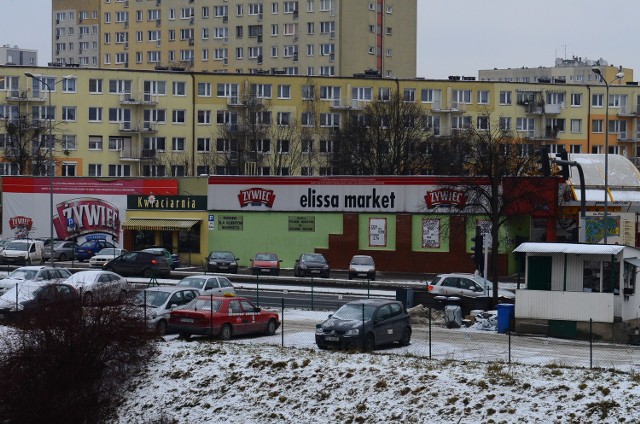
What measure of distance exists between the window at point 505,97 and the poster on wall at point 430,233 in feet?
132

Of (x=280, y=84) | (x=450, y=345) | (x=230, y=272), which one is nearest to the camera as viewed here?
(x=450, y=345)

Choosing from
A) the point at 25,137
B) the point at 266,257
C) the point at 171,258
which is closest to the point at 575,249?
the point at 266,257

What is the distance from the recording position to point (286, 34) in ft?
418

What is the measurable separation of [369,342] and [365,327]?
47cm

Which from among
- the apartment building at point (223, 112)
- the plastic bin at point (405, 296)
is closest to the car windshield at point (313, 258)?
the plastic bin at point (405, 296)

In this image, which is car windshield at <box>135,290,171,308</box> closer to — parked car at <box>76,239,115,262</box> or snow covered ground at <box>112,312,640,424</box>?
snow covered ground at <box>112,312,640,424</box>

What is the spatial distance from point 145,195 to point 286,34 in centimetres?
5957

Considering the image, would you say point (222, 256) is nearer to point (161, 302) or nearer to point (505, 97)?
point (161, 302)

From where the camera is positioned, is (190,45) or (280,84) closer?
(280,84)

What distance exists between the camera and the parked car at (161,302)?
33.8 meters

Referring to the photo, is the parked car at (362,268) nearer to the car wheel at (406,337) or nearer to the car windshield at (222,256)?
the car windshield at (222,256)

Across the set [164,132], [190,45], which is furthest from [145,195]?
[190,45]

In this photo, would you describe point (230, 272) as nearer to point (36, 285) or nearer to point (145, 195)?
point (145, 195)

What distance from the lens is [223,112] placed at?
9862 cm
